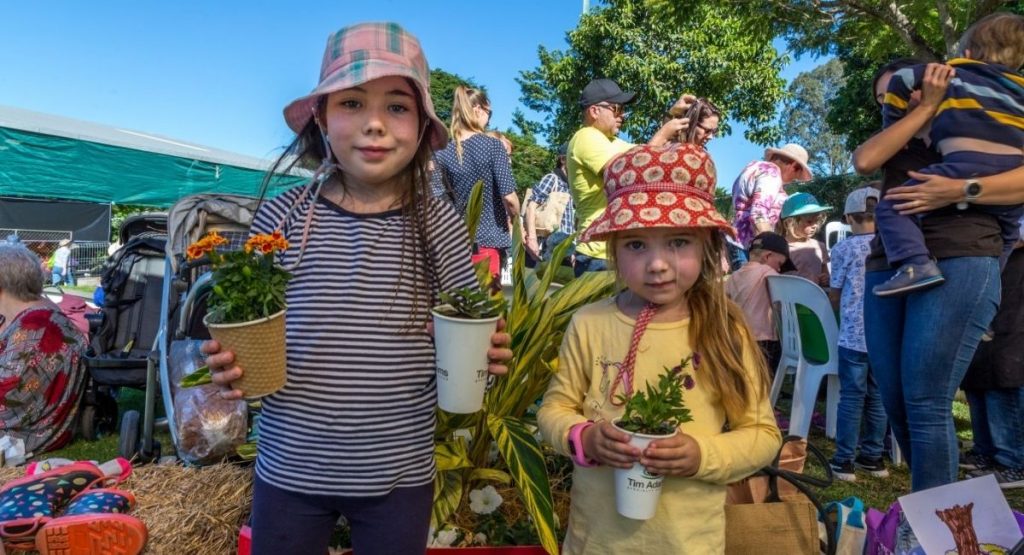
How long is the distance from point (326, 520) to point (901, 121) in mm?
2298

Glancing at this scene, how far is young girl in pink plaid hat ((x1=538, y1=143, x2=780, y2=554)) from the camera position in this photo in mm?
1647

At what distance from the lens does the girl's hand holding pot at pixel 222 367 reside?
1451 millimetres

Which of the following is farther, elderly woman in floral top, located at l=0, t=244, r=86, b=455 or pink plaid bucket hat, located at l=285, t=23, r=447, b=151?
elderly woman in floral top, located at l=0, t=244, r=86, b=455

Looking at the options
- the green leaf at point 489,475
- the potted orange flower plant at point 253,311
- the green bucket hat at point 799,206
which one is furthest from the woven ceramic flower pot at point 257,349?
the green bucket hat at point 799,206

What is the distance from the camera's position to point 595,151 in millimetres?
3939

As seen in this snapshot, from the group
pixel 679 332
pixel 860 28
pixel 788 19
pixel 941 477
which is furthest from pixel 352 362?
pixel 860 28

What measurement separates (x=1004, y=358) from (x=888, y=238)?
2226 mm

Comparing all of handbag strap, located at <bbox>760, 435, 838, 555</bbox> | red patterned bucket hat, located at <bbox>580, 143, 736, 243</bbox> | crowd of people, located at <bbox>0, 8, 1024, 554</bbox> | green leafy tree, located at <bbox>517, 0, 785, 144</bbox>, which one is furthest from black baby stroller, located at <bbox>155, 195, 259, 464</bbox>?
green leafy tree, located at <bbox>517, 0, 785, 144</bbox>

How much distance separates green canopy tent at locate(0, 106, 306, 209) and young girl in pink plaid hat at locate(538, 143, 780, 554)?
6923 millimetres

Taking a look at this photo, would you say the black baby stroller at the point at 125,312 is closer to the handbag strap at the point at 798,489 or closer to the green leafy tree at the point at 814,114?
the handbag strap at the point at 798,489

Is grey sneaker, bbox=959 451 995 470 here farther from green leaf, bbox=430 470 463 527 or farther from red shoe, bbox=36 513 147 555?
red shoe, bbox=36 513 147 555

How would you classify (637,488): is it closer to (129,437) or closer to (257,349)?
(257,349)

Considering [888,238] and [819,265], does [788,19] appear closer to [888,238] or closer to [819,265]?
[819,265]

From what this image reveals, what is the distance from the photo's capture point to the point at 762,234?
4.87 meters
